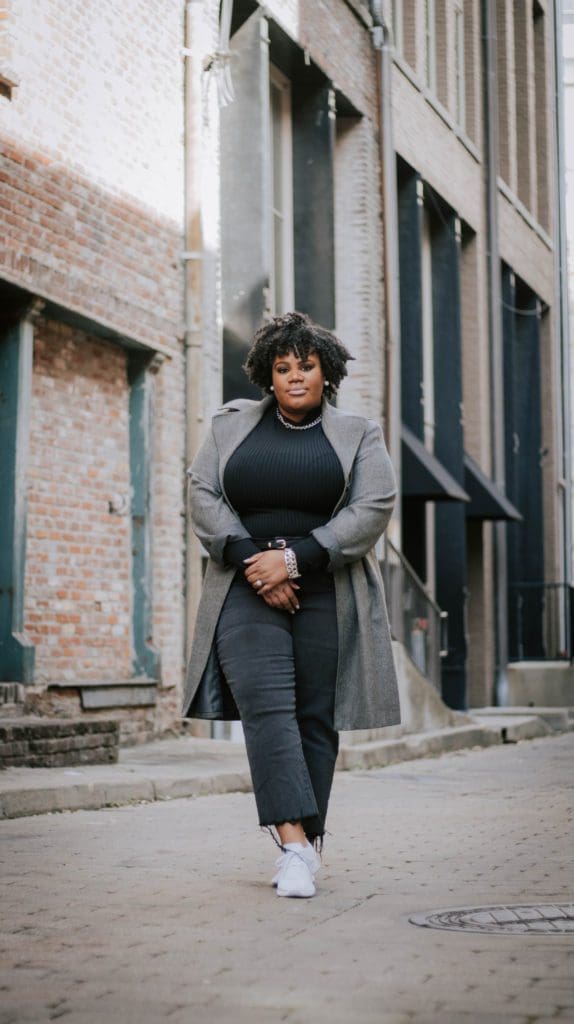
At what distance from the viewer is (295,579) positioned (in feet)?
17.7

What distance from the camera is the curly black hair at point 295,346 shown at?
5578 mm

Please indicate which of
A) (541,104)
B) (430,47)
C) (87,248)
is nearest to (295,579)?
(87,248)

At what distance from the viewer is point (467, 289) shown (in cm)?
2273

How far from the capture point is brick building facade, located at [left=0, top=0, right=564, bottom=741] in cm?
1054

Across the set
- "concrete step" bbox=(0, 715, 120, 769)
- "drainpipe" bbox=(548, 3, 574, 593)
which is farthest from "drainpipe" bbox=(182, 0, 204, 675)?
"drainpipe" bbox=(548, 3, 574, 593)

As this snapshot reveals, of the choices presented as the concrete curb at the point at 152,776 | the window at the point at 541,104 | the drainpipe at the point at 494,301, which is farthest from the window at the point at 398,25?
the concrete curb at the point at 152,776

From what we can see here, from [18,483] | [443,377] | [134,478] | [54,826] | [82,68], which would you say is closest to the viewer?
[54,826]

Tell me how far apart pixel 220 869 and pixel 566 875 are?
124cm

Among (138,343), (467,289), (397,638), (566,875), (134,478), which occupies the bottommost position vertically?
(566,875)

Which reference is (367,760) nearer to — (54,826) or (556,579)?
(54,826)

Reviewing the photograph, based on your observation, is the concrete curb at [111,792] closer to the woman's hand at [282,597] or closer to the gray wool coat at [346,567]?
the gray wool coat at [346,567]

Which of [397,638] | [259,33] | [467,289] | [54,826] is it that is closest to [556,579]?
[467,289]

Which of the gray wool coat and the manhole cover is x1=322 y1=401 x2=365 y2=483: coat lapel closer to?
the gray wool coat

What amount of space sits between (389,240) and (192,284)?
17.4 ft
